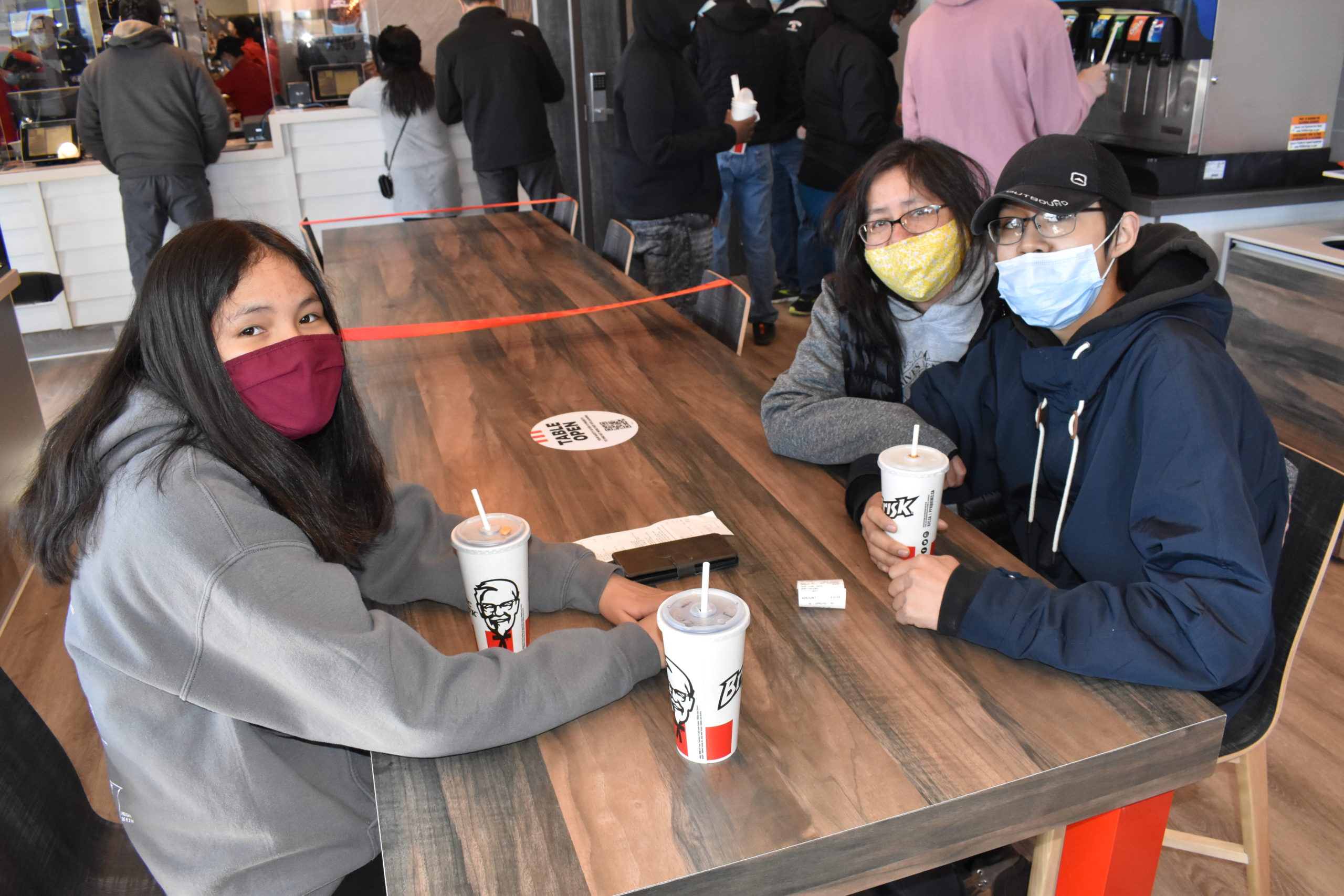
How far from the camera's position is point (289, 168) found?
18.4ft

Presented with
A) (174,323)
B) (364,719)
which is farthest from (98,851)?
(174,323)

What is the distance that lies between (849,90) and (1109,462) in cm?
333

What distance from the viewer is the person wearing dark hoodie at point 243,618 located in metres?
1.01

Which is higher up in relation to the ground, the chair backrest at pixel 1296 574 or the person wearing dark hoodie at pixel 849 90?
the person wearing dark hoodie at pixel 849 90

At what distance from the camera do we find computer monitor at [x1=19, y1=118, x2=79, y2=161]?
16.8 feet

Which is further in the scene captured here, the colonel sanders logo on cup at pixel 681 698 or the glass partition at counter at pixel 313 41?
the glass partition at counter at pixel 313 41

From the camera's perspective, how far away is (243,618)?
989 millimetres

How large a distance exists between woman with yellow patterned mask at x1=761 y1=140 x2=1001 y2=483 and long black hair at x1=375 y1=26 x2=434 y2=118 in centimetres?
397

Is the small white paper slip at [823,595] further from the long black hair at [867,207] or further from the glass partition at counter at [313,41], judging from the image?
the glass partition at counter at [313,41]

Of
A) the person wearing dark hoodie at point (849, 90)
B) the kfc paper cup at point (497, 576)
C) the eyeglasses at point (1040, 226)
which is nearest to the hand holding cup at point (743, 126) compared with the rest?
the person wearing dark hoodie at point (849, 90)

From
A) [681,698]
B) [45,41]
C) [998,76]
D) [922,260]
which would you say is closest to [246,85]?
[45,41]

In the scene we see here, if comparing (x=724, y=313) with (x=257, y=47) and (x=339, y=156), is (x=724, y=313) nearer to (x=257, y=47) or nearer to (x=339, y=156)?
(x=339, y=156)

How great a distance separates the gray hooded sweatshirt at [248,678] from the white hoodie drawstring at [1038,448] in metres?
0.76

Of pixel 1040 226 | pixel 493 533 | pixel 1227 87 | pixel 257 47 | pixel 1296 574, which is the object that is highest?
pixel 257 47
